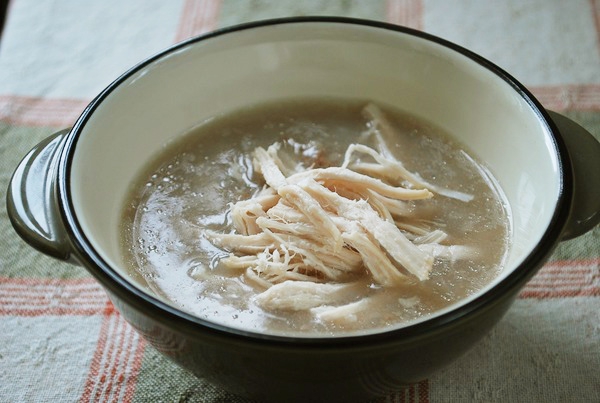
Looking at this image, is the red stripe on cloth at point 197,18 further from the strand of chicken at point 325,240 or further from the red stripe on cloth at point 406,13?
the strand of chicken at point 325,240

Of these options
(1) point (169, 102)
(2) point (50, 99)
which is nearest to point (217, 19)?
(2) point (50, 99)

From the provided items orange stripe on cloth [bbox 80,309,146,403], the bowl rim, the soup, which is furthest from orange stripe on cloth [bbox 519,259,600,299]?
orange stripe on cloth [bbox 80,309,146,403]

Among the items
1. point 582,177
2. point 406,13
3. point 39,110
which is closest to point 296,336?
point 582,177

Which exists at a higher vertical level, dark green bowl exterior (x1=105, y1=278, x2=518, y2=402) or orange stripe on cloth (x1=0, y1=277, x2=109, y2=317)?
dark green bowl exterior (x1=105, y1=278, x2=518, y2=402)

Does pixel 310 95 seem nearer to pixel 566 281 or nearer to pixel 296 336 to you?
pixel 566 281

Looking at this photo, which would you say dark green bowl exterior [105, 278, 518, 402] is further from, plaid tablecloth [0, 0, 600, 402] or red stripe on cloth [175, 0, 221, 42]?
red stripe on cloth [175, 0, 221, 42]
